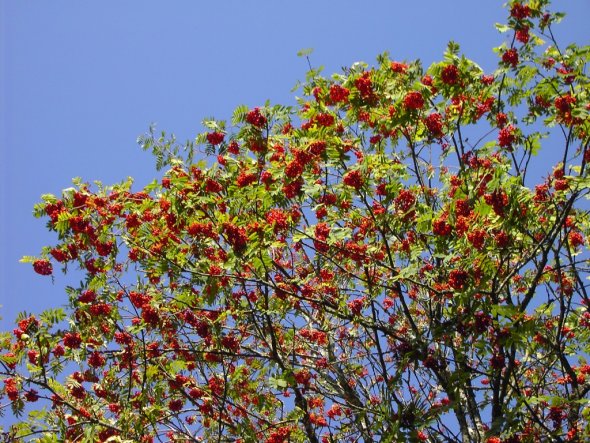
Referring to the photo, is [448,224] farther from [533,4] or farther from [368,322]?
[533,4]

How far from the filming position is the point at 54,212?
323 inches

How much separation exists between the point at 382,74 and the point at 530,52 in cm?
207

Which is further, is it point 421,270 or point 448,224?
point 421,270

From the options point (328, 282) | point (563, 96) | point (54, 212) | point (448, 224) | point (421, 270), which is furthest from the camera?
point (328, 282)

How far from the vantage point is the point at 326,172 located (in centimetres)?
838

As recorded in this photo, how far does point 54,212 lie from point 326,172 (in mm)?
4067

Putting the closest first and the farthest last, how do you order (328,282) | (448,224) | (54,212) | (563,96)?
(448,224)
(563,96)
(54,212)
(328,282)

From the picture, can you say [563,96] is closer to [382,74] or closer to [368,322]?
[382,74]

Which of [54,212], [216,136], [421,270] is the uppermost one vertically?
[216,136]

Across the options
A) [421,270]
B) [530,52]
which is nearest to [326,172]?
[421,270]

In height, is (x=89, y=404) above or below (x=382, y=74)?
below

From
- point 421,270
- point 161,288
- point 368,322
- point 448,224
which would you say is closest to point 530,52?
point 448,224

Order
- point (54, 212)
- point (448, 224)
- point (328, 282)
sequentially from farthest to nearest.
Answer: point (328, 282)
point (54, 212)
point (448, 224)


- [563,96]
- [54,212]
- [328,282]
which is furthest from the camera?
[328,282]
